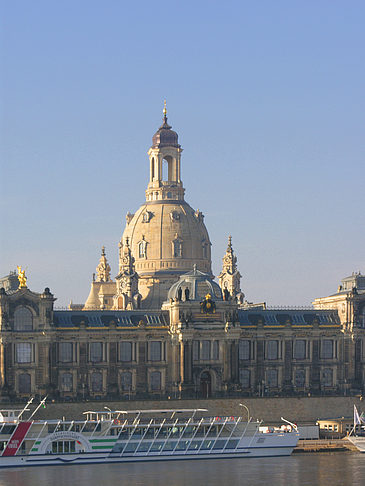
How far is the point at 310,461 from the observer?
16612 cm

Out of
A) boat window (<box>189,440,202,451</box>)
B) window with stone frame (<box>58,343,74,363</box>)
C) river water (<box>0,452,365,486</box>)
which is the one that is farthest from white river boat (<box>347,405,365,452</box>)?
window with stone frame (<box>58,343,74,363</box>)

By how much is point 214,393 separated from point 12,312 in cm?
3042

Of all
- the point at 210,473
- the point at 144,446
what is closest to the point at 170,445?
the point at 144,446

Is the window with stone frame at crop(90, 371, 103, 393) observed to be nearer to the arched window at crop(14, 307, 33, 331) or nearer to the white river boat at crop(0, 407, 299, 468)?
the arched window at crop(14, 307, 33, 331)

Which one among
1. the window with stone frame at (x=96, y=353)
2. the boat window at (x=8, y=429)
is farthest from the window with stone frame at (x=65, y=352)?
the boat window at (x=8, y=429)

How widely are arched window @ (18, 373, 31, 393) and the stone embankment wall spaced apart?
4731 millimetres

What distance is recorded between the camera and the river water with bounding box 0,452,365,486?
149m

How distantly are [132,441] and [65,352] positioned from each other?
32.9 meters

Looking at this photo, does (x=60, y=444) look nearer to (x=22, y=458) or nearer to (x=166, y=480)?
(x=22, y=458)

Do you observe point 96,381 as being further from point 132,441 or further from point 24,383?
point 132,441

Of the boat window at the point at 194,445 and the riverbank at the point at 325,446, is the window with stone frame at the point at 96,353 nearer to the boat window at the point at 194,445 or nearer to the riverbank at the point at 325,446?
the boat window at the point at 194,445

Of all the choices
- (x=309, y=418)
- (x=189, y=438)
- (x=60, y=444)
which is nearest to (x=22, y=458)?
(x=60, y=444)

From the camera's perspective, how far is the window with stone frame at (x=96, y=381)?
7820 inches

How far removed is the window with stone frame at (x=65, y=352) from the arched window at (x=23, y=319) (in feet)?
16.8
